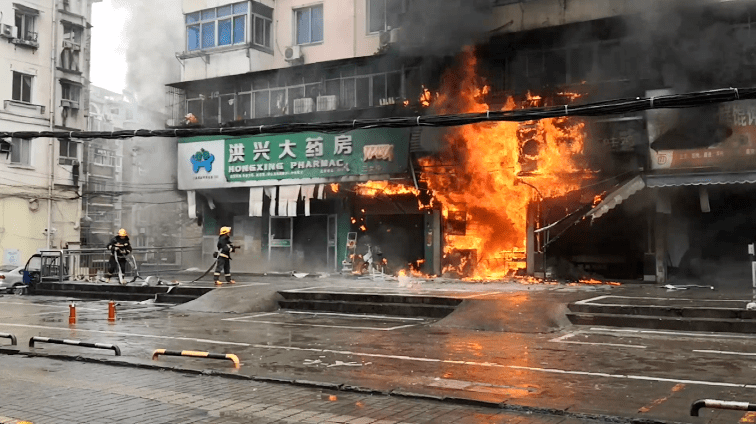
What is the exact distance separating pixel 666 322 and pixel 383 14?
1646 cm

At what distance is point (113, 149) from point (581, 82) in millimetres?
35552

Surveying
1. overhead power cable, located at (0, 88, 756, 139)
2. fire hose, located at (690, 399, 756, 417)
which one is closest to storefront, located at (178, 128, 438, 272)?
overhead power cable, located at (0, 88, 756, 139)

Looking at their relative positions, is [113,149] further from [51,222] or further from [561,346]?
[561,346]

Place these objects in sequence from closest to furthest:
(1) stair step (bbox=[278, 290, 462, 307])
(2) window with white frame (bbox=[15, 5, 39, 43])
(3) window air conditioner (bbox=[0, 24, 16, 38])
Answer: (1) stair step (bbox=[278, 290, 462, 307])
(3) window air conditioner (bbox=[0, 24, 16, 38])
(2) window with white frame (bbox=[15, 5, 39, 43])

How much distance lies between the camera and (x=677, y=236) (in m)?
19.5

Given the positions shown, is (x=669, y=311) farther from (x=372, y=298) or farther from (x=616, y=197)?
(x=372, y=298)

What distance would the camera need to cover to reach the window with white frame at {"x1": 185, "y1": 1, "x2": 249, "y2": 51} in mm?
27031

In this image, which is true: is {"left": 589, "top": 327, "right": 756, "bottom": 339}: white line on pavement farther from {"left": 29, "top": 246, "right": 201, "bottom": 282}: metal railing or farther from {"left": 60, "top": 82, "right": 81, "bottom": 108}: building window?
{"left": 60, "top": 82, "right": 81, "bottom": 108}: building window

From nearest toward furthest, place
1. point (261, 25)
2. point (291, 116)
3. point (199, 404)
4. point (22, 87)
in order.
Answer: point (199, 404), point (291, 116), point (261, 25), point (22, 87)

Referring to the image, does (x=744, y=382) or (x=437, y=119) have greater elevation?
(x=437, y=119)

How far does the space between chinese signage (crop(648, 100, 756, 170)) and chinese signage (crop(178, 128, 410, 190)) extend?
8054mm

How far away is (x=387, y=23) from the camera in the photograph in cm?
2475

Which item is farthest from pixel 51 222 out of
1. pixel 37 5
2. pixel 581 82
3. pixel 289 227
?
pixel 581 82

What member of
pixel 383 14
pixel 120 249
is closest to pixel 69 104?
pixel 120 249
